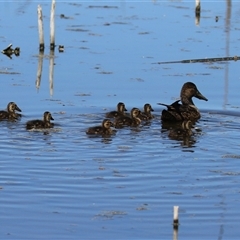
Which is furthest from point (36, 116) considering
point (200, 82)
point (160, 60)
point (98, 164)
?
point (160, 60)

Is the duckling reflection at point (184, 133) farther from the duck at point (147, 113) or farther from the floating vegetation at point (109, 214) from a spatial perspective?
the floating vegetation at point (109, 214)

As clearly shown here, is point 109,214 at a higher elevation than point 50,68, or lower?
lower

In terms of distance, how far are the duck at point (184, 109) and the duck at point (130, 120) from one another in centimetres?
56

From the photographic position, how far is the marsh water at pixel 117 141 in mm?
7961

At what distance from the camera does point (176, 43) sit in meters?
18.7

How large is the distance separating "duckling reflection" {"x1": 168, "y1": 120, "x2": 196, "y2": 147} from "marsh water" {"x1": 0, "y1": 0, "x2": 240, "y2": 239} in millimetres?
64

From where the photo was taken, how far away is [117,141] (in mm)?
11164

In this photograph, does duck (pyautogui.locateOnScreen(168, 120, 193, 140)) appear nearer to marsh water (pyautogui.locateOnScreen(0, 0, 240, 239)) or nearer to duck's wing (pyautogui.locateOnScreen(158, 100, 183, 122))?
marsh water (pyautogui.locateOnScreen(0, 0, 240, 239))

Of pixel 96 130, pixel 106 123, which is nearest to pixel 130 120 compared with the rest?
pixel 106 123

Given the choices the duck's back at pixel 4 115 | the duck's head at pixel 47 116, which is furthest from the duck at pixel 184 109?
the duck's back at pixel 4 115

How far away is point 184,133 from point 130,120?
2.65ft

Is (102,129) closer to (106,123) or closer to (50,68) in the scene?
(106,123)

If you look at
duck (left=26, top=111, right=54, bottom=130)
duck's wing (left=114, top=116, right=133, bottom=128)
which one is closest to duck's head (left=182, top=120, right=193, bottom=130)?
duck's wing (left=114, top=116, right=133, bottom=128)

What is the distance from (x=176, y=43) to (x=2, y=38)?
3.95 meters
